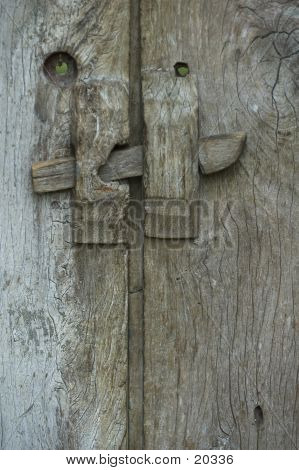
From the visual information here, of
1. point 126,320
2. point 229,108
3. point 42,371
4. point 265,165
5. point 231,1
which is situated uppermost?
point 231,1

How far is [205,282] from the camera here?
1.27m

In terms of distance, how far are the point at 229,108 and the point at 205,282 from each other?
0.41 meters

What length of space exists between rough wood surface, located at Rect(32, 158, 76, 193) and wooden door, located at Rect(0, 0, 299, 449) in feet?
0.04

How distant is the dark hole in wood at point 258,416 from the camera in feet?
4.24

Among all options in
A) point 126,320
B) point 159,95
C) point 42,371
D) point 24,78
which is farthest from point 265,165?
point 42,371

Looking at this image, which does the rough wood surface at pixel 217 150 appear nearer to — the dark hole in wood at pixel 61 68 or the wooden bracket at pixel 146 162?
the wooden bracket at pixel 146 162

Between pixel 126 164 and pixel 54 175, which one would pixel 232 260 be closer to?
pixel 126 164

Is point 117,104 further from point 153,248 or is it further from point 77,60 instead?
point 153,248

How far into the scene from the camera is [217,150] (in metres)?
1.22

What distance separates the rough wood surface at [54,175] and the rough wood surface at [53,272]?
27 millimetres

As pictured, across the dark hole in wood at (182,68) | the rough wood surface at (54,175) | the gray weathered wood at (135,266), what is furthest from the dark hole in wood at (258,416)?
the dark hole in wood at (182,68)

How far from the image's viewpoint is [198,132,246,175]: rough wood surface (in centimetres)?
122

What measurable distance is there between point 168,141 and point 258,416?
689 millimetres

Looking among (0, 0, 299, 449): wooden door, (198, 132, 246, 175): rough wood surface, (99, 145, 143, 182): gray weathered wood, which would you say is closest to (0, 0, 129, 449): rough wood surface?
(0, 0, 299, 449): wooden door
